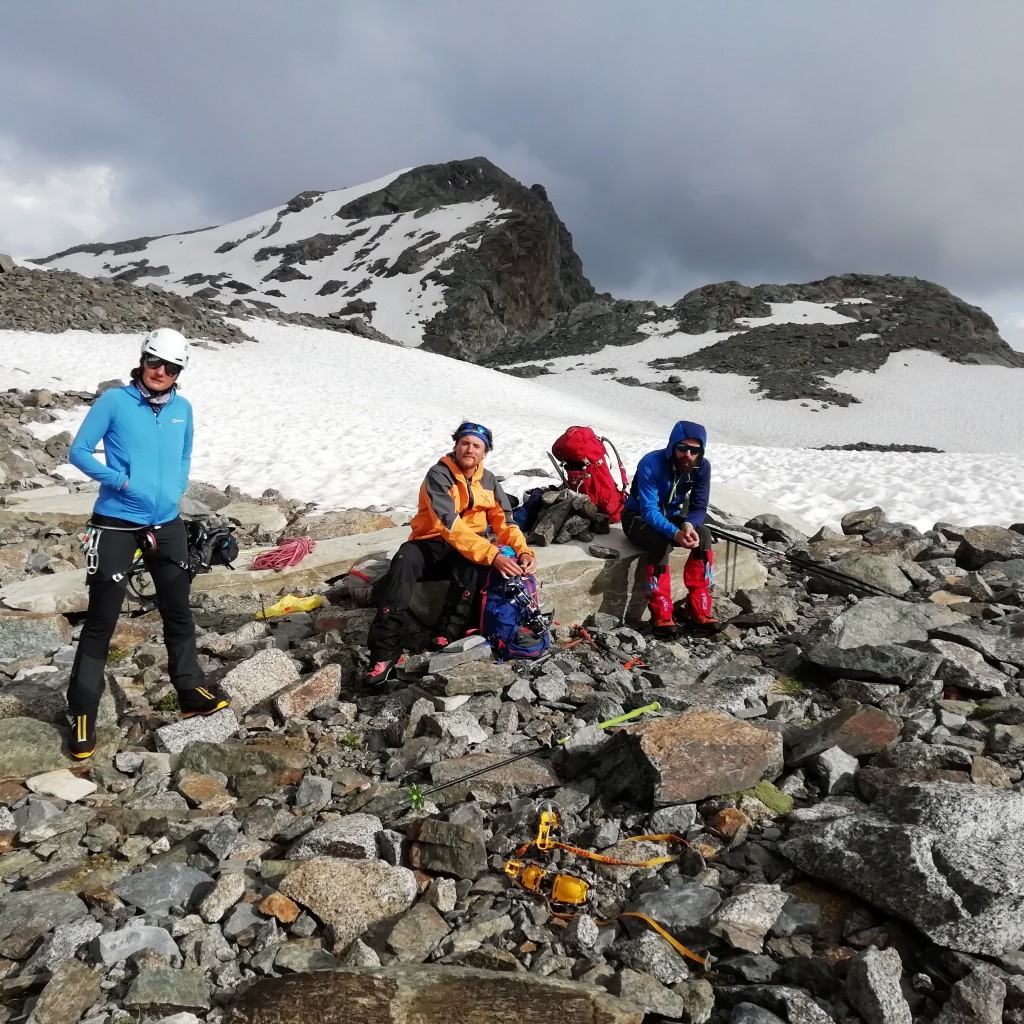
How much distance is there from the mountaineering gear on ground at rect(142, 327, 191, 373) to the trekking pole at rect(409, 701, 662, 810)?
3.08 meters

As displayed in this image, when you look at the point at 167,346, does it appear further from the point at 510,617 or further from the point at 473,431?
the point at 510,617

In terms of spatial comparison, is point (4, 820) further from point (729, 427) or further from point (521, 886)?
point (729, 427)

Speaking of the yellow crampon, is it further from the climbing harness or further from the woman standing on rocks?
the climbing harness

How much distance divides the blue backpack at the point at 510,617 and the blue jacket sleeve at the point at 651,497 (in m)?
1.66

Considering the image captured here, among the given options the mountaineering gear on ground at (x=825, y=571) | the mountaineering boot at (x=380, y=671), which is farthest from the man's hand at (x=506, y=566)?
the mountaineering gear on ground at (x=825, y=571)

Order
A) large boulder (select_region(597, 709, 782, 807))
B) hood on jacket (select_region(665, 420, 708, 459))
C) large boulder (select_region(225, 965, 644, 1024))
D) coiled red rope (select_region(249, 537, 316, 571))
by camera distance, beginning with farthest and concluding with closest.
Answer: coiled red rope (select_region(249, 537, 316, 571)), hood on jacket (select_region(665, 420, 708, 459)), large boulder (select_region(597, 709, 782, 807)), large boulder (select_region(225, 965, 644, 1024))

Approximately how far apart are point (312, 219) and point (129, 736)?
5497 inches

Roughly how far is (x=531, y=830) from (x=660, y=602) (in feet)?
11.4

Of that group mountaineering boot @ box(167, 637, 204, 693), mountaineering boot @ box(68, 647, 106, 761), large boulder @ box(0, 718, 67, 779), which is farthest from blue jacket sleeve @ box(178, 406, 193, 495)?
large boulder @ box(0, 718, 67, 779)

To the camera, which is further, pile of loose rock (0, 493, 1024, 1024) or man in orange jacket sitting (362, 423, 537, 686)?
man in orange jacket sitting (362, 423, 537, 686)

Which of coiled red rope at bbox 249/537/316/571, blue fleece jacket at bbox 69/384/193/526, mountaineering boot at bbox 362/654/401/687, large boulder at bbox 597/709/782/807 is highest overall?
blue fleece jacket at bbox 69/384/193/526

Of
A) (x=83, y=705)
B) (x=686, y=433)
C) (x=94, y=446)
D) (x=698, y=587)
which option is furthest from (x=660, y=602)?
(x=94, y=446)

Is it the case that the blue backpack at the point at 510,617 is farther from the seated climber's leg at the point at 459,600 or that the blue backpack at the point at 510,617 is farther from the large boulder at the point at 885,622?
the large boulder at the point at 885,622

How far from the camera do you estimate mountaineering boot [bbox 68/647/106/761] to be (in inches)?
171
